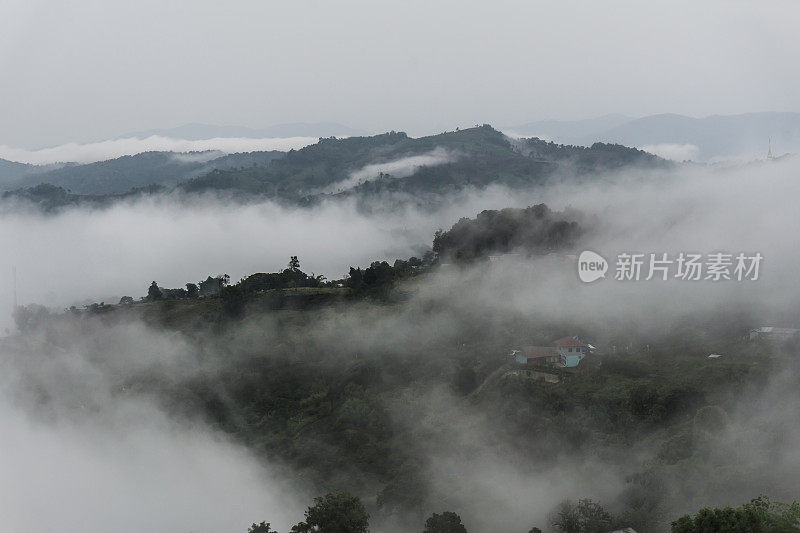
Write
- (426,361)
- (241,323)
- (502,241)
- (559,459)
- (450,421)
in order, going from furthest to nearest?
(502,241), (241,323), (426,361), (450,421), (559,459)

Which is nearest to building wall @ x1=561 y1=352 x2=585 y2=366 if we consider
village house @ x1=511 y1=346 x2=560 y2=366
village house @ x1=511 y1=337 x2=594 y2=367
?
village house @ x1=511 y1=337 x2=594 y2=367

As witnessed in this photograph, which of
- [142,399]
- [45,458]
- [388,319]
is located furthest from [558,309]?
[45,458]

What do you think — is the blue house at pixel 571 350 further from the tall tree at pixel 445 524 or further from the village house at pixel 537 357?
the tall tree at pixel 445 524

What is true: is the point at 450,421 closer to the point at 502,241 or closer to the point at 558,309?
the point at 558,309
